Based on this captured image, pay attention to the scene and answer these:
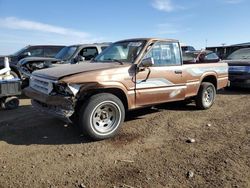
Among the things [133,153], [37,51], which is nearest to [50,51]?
[37,51]

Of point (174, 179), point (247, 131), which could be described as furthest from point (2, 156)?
point (247, 131)

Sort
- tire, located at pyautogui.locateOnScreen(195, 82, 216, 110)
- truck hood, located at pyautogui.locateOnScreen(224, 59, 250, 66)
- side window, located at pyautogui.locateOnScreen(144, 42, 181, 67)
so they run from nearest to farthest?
side window, located at pyautogui.locateOnScreen(144, 42, 181, 67), tire, located at pyautogui.locateOnScreen(195, 82, 216, 110), truck hood, located at pyautogui.locateOnScreen(224, 59, 250, 66)

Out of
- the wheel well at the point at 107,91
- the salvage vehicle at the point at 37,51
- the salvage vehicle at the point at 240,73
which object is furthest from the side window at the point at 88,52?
the wheel well at the point at 107,91

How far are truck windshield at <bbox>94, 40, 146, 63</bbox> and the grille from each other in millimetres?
1532

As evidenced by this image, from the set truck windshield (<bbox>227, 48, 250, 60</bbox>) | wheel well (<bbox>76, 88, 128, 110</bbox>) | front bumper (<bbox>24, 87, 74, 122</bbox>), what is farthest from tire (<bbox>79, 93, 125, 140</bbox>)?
truck windshield (<bbox>227, 48, 250, 60</bbox>)

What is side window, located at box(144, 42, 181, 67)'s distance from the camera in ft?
21.6

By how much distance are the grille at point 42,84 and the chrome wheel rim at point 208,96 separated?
4245mm

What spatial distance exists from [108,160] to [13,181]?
4.50 feet

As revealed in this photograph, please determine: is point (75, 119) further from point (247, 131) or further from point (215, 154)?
point (247, 131)

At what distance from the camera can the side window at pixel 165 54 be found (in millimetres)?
6590

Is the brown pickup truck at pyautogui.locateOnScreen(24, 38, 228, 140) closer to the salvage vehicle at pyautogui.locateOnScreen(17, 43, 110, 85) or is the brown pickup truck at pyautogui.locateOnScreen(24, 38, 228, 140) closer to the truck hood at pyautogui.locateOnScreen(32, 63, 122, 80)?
the truck hood at pyautogui.locateOnScreen(32, 63, 122, 80)

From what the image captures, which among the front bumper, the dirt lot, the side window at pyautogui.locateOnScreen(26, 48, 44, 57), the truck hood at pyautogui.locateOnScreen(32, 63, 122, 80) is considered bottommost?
the dirt lot

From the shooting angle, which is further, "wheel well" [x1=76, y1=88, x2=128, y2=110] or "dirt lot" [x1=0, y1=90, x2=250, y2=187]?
"wheel well" [x1=76, y1=88, x2=128, y2=110]

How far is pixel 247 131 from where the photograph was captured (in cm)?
620
